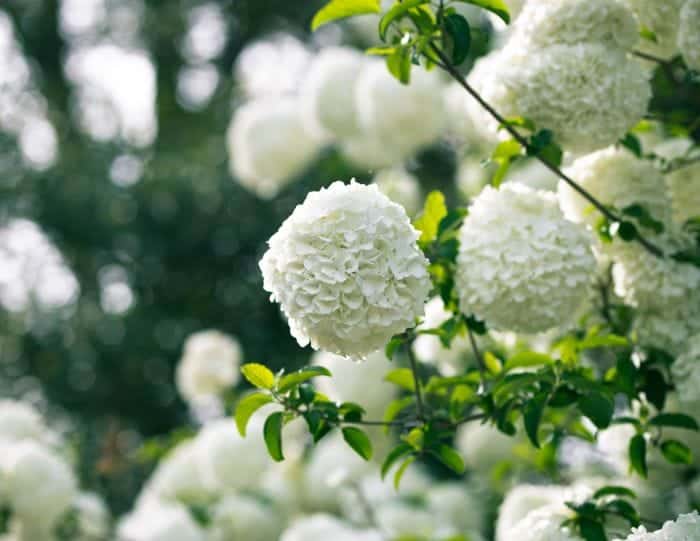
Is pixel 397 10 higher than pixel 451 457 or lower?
higher

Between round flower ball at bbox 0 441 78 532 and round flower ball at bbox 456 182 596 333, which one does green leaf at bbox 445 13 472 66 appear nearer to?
round flower ball at bbox 456 182 596 333

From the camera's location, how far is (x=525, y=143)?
1340 mm

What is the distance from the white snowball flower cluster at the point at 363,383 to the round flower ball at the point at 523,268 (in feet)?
3.29

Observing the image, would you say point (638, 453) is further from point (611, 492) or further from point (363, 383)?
point (363, 383)

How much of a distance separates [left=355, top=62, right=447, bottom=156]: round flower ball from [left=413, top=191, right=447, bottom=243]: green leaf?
1.19 metres

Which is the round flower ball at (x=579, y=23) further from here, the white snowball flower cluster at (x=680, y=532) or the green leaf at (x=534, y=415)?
the white snowball flower cluster at (x=680, y=532)

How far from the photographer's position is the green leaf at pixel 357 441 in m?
1.25

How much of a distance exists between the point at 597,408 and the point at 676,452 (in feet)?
1.03

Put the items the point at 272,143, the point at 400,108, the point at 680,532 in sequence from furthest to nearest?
the point at 272,143 → the point at 400,108 → the point at 680,532

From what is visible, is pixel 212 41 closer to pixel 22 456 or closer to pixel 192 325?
pixel 192 325

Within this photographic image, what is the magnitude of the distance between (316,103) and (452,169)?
561mm

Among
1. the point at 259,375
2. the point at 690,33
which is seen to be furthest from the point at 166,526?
the point at 690,33

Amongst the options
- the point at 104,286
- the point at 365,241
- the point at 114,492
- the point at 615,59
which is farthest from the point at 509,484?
the point at 104,286

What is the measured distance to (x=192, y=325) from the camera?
163 inches
